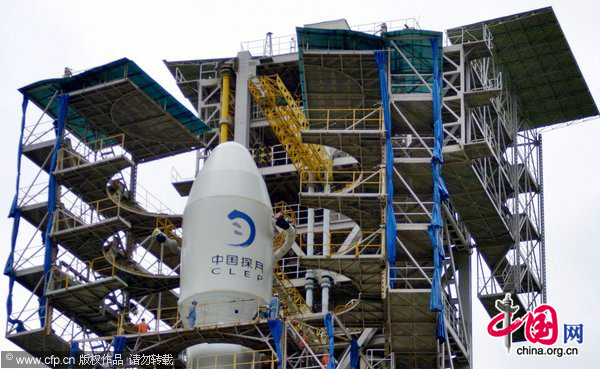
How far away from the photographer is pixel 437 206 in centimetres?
7800

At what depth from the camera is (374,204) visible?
78.3 m

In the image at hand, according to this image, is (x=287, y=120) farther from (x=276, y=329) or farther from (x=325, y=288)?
(x=276, y=329)

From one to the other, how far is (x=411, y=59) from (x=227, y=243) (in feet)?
50.6

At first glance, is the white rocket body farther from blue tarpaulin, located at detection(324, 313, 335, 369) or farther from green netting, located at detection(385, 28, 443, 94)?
green netting, located at detection(385, 28, 443, 94)

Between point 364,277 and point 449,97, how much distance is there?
1171 cm

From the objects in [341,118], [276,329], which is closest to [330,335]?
[276,329]

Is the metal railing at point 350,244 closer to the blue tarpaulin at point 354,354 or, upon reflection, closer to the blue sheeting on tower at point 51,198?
the blue tarpaulin at point 354,354

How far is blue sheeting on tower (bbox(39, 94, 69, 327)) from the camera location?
8062 cm

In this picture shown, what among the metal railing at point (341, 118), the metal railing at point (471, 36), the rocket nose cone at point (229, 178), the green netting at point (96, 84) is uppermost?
the metal railing at point (471, 36)

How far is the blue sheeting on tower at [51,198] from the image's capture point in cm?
8062

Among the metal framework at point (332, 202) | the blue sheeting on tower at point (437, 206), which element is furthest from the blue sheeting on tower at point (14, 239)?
the blue sheeting on tower at point (437, 206)

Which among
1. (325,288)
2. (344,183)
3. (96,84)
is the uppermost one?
(96,84)

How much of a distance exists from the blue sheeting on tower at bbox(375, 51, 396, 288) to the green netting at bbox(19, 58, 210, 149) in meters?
10.5

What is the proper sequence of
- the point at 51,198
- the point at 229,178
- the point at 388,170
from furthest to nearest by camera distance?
1. the point at 51,198
2. the point at 388,170
3. the point at 229,178
